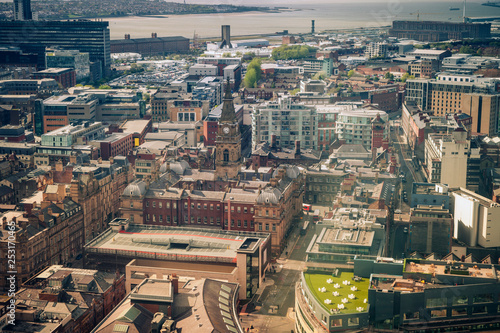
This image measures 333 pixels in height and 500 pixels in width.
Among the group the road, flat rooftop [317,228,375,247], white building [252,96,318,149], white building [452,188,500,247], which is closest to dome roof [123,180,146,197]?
the road

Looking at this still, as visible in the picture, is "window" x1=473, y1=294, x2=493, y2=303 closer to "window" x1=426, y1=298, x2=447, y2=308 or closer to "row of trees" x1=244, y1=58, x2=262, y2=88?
"window" x1=426, y1=298, x2=447, y2=308

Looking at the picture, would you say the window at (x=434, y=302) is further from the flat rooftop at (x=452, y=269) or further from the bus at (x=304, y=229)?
the bus at (x=304, y=229)

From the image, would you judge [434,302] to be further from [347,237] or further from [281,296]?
[281,296]

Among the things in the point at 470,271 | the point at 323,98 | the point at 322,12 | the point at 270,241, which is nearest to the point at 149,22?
the point at 322,12

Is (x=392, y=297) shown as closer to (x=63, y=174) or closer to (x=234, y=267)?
(x=234, y=267)

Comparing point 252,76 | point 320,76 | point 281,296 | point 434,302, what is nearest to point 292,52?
point 320,76
